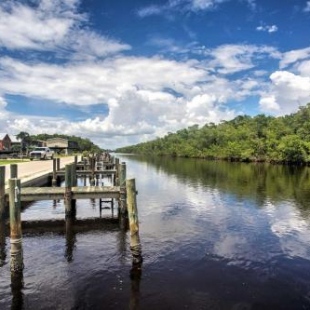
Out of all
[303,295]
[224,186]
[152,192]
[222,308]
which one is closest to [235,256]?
[303,295]

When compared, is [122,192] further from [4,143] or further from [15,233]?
[4,143]

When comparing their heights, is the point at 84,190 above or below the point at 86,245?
above

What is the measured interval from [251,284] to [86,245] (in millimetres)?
8099

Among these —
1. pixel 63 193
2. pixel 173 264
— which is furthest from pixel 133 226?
pixel 63 193

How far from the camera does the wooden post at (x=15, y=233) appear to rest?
46.3ft

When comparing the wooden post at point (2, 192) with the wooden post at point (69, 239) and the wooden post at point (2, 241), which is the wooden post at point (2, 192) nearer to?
the wooden post at point (2, 241)

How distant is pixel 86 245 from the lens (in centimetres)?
1816

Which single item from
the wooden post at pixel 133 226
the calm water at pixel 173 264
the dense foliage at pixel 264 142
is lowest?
the calm water at pixel 173 264

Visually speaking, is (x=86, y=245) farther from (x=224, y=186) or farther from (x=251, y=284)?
(x=224, y=186)

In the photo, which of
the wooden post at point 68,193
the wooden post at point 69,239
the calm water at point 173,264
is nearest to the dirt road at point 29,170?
the calm water at point 173,264

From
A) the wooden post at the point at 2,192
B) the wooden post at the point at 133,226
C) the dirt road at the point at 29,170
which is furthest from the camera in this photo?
the dirt road at the point at 29,170

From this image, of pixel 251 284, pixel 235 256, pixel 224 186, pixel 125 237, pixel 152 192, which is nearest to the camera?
pixel 251 284

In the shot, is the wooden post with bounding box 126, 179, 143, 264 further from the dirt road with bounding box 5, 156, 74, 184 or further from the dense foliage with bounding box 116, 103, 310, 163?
the dense foliage with bounding box 116, 103, 310, 163

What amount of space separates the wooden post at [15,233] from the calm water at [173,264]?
1.57 ft
